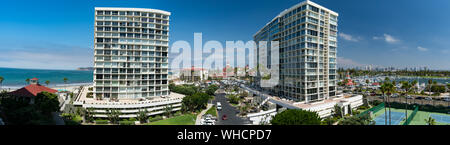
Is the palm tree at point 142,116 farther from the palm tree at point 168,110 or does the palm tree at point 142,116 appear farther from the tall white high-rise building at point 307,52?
the tall white high-rise building at point 307,52

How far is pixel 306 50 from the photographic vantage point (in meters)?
34.4

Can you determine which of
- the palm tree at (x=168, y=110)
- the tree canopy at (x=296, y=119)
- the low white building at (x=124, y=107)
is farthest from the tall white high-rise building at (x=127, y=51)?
the tree canopy at (x=296, y=119)

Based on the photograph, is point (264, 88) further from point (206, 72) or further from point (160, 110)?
point (206, 72)

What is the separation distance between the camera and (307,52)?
34906mm

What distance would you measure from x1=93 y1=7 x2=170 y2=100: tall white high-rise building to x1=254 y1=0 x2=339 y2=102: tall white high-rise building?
1019 inches

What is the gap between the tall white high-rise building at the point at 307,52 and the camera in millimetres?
34981

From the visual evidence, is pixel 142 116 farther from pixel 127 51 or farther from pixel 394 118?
pixel 394 118

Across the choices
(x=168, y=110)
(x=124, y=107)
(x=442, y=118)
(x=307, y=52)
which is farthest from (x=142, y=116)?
(x=442, y=118)

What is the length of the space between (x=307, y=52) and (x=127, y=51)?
34.5 m

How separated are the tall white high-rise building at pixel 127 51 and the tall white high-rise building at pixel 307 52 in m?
25.9

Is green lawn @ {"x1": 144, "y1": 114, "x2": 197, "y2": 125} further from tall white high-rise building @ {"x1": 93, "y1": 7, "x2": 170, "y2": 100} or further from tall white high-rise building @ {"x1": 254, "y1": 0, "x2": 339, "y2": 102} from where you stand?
tall white high-rise building @ {"x1": 254, "y1": 0, "x2": 339, "y2": 102}

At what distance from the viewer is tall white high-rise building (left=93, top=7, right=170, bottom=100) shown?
37.2m

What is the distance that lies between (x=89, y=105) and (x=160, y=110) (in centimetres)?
1130
